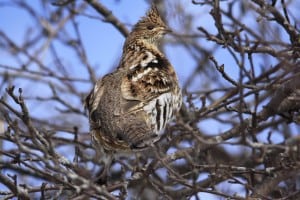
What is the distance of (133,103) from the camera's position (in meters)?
6.55

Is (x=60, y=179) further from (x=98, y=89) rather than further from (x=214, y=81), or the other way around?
(x=214, y=81)

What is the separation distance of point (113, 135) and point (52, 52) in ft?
11.9

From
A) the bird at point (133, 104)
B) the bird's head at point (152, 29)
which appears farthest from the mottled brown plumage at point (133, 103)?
the bird's head at point (152, 29)

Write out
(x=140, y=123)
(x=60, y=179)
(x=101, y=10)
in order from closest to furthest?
(x=60, y=179) < (x=140, y=123) < (x=101, y=10)

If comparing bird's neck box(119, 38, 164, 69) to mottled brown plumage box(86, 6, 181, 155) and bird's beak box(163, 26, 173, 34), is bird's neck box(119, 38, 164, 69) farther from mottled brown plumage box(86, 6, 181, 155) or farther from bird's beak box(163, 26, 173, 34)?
bird's beak box(163, 26, 173, 34)

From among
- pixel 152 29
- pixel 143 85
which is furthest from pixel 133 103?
pixel 152 29

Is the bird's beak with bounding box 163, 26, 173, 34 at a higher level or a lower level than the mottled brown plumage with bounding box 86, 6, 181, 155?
higher

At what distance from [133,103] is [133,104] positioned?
2 cm

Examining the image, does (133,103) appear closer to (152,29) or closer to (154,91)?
(154,91)

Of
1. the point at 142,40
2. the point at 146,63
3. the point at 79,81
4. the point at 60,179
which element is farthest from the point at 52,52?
the point at 60,179

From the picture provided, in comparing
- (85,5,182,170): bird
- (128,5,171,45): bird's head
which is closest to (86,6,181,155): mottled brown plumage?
(85,5,182,170): bird

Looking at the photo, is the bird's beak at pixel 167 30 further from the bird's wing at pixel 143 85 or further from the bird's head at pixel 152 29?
the bird's wing at pixel 143 85

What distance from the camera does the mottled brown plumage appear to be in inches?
245

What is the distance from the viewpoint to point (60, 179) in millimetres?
4578
